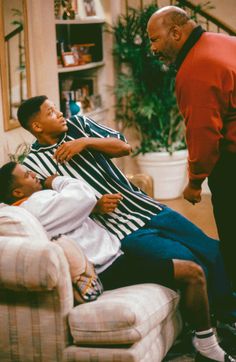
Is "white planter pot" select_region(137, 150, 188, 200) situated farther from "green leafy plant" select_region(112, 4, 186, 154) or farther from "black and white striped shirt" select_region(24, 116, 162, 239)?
"black and white striped shirt" select_region(24, 116, 162, 239)

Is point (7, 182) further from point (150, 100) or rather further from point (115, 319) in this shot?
point (150, 100)

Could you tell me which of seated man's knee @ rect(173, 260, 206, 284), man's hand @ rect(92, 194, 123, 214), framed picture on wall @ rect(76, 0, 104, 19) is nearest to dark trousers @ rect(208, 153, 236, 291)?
seated man's knee @ rect(173, 260, 206, 284)

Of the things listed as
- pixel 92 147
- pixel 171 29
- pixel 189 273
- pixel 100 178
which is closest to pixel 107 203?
pixel 100 178

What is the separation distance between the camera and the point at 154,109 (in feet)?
19.6

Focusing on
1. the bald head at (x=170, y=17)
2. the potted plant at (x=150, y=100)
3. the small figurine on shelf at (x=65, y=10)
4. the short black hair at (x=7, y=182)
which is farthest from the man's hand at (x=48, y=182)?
the potted plant at (x=150, y=100)

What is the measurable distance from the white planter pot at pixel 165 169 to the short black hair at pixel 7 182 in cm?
324

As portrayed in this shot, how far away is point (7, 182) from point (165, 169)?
334 cm

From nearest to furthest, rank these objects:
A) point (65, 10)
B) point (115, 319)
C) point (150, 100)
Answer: point (115, 319) < point (65, 10) < point (150, 100)

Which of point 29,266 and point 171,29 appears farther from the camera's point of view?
point 171,29

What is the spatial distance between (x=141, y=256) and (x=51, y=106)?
78 cm

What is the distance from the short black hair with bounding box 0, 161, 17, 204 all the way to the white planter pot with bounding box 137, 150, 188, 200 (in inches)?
128

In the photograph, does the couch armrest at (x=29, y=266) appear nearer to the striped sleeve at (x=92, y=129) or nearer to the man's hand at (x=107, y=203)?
the man's hand at (x=107, y=203)

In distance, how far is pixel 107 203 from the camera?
2949 millimetres

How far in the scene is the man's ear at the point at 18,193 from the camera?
2889 millimetres
